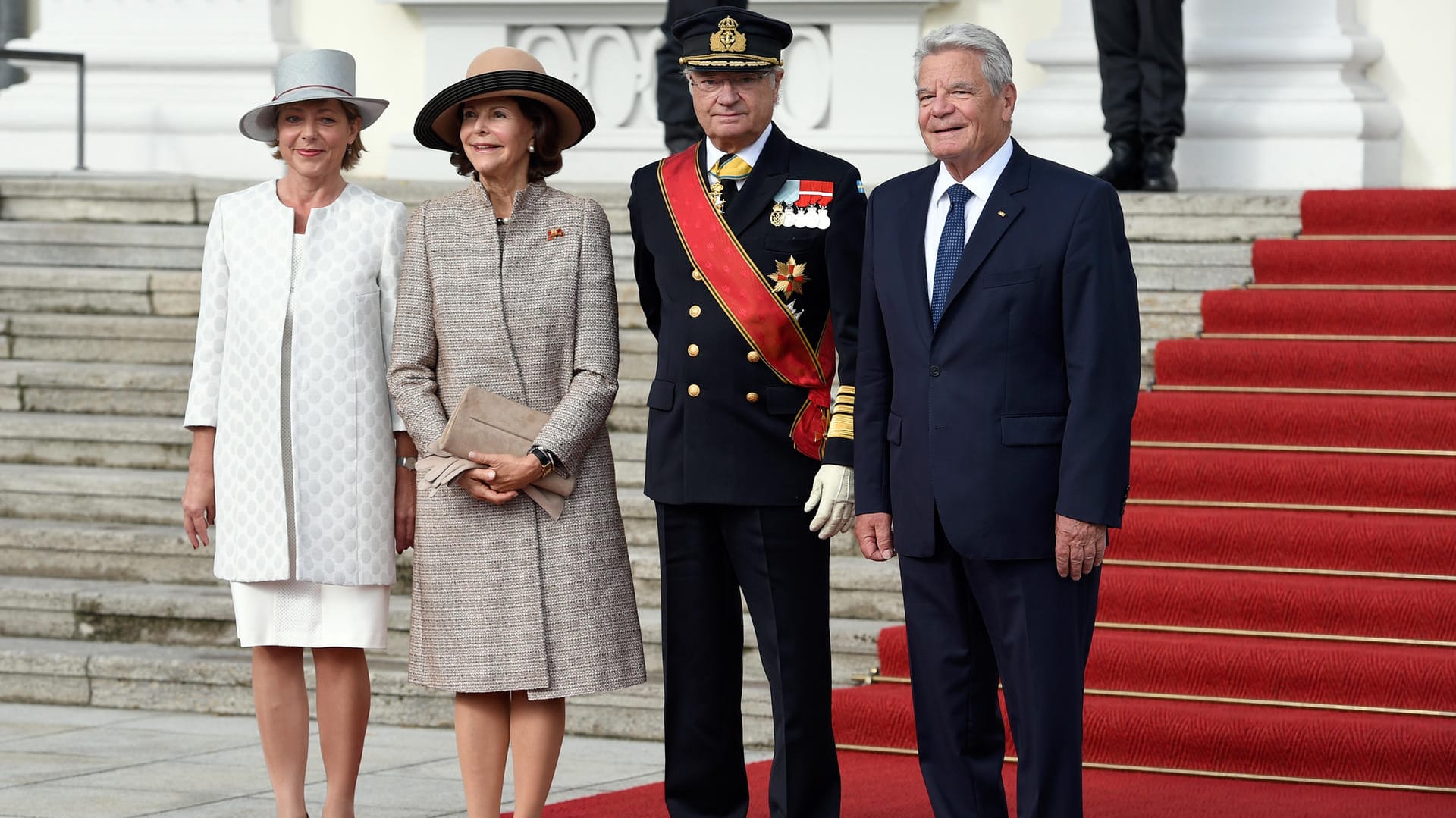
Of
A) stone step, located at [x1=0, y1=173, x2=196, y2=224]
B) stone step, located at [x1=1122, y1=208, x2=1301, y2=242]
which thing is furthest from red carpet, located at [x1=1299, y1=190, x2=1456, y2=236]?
stone step, located at [x1=0, y1=173, x2=196, y2=224]

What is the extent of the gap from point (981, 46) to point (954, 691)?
1.21 m

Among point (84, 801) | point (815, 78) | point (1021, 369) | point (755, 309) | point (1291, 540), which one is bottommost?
point (84, 801)

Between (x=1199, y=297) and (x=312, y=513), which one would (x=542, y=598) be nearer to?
(x=312, y=513)

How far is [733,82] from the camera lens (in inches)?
163

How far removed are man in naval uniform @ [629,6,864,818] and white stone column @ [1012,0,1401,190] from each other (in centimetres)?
426

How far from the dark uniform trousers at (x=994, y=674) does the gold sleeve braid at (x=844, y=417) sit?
0.27 meters

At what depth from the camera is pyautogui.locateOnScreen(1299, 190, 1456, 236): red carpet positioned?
7039 mm

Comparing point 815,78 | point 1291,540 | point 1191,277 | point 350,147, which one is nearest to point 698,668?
point 350,147

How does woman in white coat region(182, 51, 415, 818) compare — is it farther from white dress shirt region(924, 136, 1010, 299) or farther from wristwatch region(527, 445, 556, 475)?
white dress shirt region(924, 136, 1010, 299)

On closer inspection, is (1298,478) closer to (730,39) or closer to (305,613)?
(730,39)

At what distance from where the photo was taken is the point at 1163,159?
7609mm

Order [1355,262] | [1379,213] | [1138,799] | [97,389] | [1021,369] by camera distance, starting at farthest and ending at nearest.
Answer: [97,389], [1379,213], [1355,262], [1138,799], [1021,369]

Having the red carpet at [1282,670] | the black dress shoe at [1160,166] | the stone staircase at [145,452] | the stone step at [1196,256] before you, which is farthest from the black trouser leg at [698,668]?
the black dress shoe at [1160,166]

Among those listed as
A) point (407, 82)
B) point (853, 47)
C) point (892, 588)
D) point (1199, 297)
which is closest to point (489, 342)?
point (892, 588)
